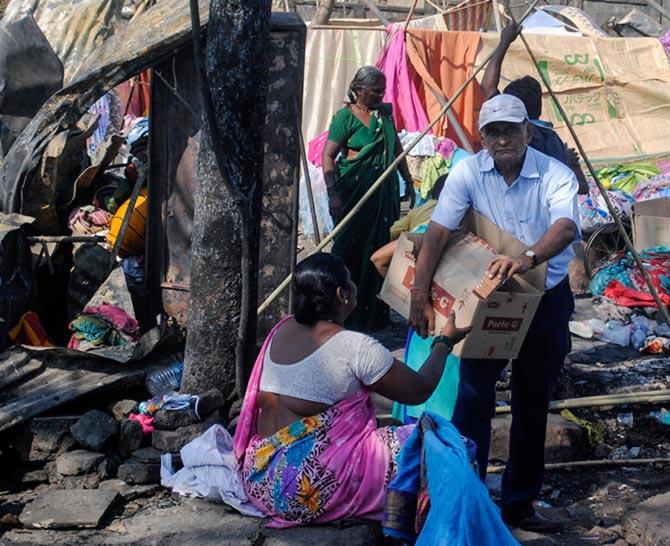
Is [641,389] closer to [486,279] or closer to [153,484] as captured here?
[486,279]

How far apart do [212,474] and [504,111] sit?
1.78 m

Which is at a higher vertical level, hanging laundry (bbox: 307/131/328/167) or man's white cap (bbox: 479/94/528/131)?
hanging laundry (bbox: 307/131/328/167)

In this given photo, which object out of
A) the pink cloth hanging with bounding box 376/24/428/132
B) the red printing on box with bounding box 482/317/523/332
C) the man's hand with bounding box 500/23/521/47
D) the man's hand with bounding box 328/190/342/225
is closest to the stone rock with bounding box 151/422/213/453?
the red printing on box with bounding box 482/317/523/332

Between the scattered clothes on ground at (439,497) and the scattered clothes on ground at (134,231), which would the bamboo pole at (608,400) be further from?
the scattered clothes on ground at (134,231)

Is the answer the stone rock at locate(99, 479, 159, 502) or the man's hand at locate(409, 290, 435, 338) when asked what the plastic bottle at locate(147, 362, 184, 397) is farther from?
the man's hand at locate(409, 290, 435, 338)

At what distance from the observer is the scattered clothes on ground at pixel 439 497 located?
2824mm

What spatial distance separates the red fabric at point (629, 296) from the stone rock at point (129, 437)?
4475 millimetres

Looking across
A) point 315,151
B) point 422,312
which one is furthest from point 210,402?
point 315,151

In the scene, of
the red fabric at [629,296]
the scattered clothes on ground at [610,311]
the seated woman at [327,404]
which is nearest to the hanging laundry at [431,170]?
the red fabric at [629,296]

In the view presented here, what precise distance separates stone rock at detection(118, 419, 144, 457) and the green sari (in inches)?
102

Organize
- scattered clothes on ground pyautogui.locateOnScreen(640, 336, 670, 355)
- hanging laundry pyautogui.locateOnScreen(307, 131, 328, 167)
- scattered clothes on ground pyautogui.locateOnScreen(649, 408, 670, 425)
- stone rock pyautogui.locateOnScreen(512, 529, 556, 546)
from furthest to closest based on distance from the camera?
hanging laundry pyautogui.locateOnScreen(307, 131, 328, 167) → scattered clothes on ground pyautogui.locateOnScreen(640, 336, 670, 355) → scattered clothes on ground pyautogui.locateOnScreen(649, 408, 670, 425) → stone rock pyautogui.locateOnScreen(512, 529, 556, 546)

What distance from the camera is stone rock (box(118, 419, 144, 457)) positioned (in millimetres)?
4418

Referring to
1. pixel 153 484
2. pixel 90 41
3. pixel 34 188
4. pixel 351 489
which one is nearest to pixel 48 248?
pixel 34 188

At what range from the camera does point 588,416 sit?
5.59 metres
